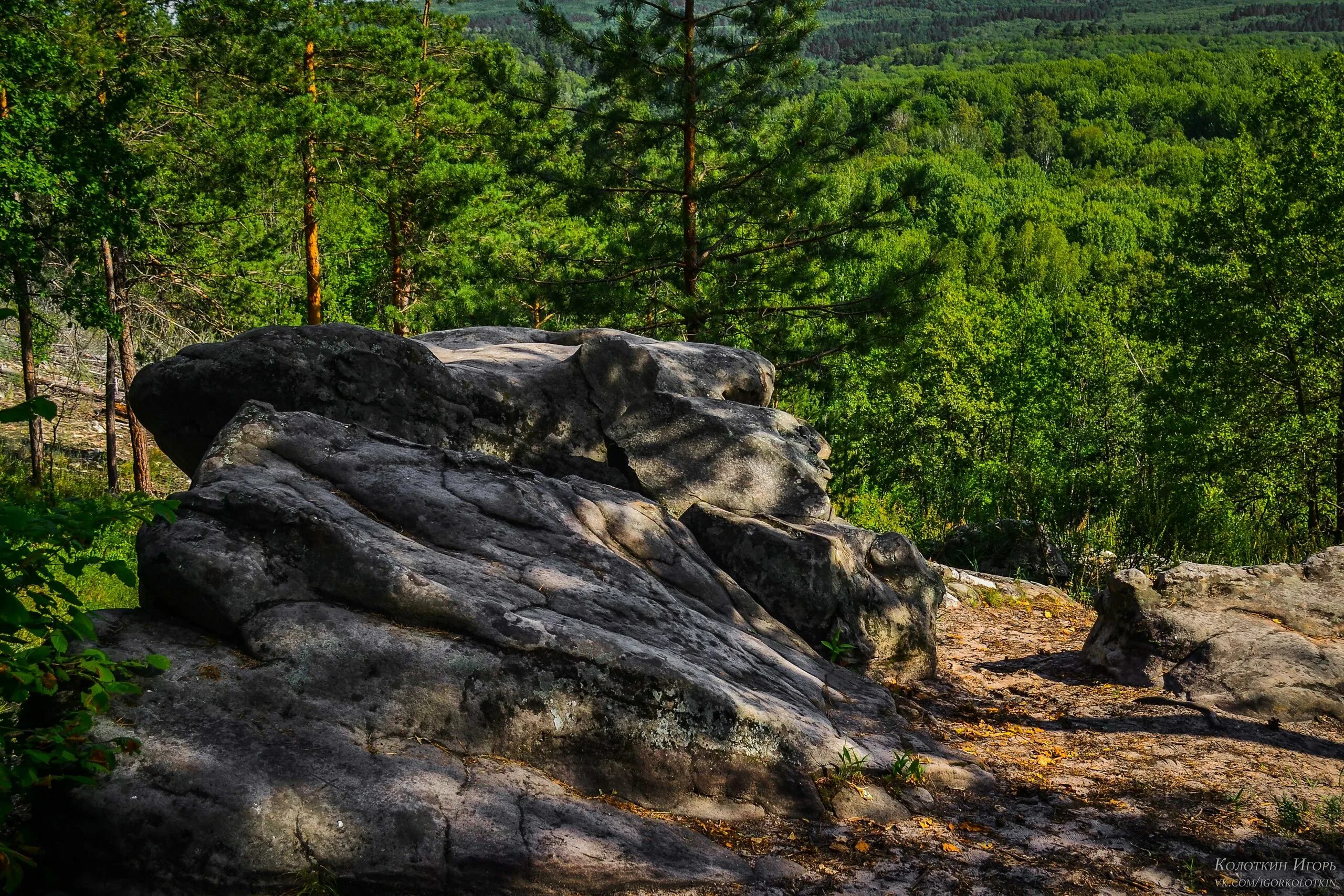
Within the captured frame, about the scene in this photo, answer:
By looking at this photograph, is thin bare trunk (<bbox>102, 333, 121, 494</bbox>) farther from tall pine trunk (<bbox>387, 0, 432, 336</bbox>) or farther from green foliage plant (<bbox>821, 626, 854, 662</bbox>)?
green foliage plant (<bbox>821, 626, 854, 662</bbox>)

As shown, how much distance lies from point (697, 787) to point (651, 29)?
1071 cm

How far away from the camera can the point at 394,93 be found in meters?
21.2

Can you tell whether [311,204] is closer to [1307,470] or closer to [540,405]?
[540,405]

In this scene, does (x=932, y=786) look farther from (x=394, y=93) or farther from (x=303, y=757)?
(x=394, y=93)

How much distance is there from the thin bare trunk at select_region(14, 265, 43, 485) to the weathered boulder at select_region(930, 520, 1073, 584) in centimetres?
1266

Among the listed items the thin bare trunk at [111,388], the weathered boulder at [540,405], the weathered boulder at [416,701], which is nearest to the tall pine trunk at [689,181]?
the weathered boulder at [540,405]

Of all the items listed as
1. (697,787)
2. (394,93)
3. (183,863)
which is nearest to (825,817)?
(697,787)

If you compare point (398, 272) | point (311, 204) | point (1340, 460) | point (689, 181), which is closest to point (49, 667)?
point (689, 181)

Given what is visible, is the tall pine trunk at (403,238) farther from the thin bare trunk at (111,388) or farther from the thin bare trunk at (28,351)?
the thin bare trunk at (28,351)

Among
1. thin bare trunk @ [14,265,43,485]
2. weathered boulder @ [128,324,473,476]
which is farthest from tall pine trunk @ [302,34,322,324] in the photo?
weathered boulder @ [128,324,473,476]

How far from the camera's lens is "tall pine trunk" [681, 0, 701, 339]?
40.7 ft

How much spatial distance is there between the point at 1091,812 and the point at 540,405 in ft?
16.5

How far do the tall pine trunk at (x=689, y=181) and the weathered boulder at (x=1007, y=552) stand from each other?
4.93 metres

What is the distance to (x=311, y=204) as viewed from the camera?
19719 millimetres
